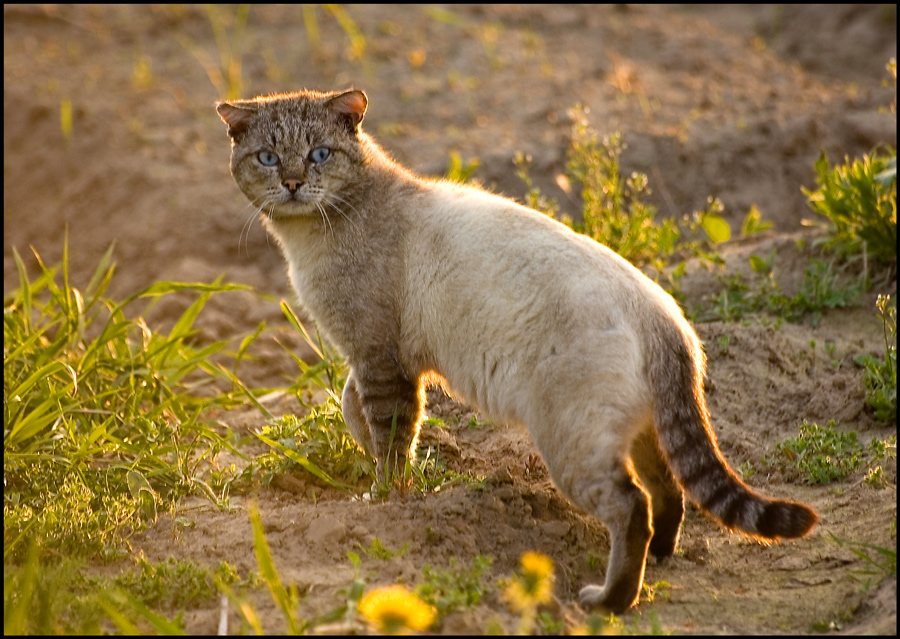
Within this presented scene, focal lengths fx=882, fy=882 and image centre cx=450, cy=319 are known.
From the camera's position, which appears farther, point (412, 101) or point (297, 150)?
point (412, 101)

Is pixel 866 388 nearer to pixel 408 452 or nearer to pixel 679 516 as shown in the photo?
pixel 679 516

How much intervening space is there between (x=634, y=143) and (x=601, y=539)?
14.5ft

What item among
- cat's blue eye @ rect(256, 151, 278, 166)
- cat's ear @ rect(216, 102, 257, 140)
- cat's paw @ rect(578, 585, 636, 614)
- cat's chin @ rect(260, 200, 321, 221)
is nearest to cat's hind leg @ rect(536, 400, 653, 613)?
cat's paw @ rect(578, 585, 636, 614)

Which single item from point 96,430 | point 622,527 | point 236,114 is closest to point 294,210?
point 236,114

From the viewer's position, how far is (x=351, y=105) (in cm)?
416

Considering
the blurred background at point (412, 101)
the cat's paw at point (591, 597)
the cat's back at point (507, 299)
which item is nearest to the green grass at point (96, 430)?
the cat's back at point (507, 299)

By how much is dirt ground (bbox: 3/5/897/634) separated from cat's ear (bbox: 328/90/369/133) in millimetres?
659

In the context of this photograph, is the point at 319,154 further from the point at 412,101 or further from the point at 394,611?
the point at 412,101

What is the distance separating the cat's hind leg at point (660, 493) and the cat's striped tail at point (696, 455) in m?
0.33

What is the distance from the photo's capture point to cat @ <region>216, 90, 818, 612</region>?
3018 millimetres

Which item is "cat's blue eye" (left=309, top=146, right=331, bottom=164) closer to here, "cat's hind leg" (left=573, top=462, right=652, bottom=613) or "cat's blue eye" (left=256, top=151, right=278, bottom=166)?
"cat's blue eye" (left=256, top=151, right=278, bottom=166)

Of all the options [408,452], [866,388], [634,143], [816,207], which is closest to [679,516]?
[408,452]

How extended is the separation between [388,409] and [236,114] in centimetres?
159

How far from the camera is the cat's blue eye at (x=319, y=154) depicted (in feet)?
13.3
